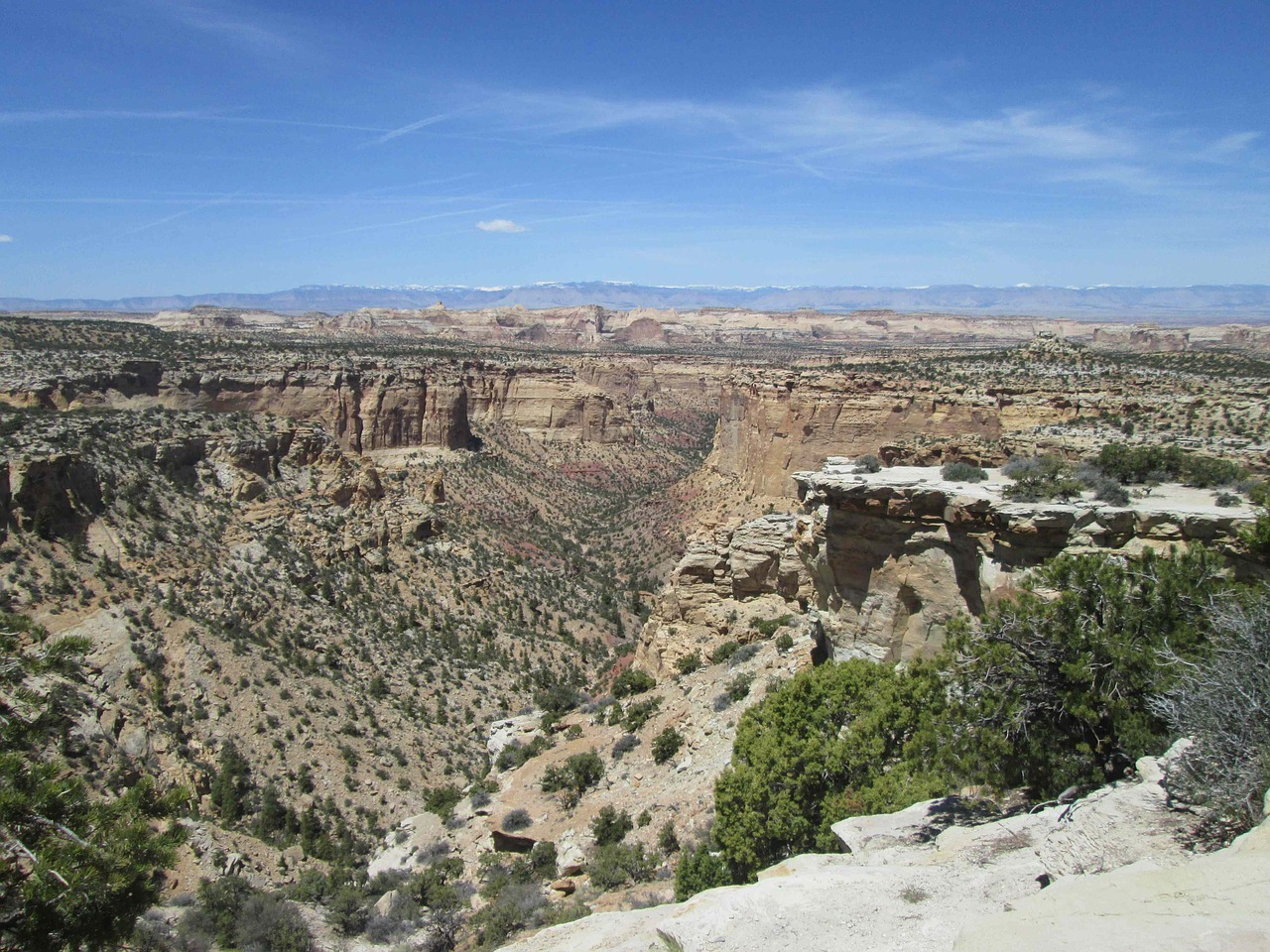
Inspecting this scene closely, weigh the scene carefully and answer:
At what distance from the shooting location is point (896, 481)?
12727 mm

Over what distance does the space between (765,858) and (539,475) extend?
52379mm

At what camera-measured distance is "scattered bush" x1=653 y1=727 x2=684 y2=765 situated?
16484 mm

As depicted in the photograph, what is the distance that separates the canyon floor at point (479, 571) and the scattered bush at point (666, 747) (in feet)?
1.07

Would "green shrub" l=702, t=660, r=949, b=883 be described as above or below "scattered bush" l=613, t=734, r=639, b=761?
above

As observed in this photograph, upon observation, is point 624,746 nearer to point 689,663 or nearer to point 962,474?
point 689,663

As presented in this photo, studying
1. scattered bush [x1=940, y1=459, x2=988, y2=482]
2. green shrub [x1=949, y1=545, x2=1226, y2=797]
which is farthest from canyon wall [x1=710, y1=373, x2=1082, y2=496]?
green shrub [x1=949, y1=545, x2=1226, y2=797]

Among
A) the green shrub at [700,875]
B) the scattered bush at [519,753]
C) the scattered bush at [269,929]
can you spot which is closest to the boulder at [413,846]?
the scattered bush at [519,753]

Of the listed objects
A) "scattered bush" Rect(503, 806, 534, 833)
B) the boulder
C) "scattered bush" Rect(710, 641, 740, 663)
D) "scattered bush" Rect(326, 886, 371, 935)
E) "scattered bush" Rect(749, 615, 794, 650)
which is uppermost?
"scattered bush" Rect(749, 615, 794, 650)

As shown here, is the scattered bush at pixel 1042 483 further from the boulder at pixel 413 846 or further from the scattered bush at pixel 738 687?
the boulder at pixel 413 846

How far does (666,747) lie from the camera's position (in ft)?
54.1

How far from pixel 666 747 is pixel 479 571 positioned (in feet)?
74.5

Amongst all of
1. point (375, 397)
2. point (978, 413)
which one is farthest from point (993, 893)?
point (375, 397)

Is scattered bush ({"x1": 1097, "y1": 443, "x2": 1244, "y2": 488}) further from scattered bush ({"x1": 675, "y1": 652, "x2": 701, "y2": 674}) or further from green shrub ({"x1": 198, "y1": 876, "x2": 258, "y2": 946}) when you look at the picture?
green shrub ({"x1": 198, "y1": 876, "x2": 258, "y2": 946})

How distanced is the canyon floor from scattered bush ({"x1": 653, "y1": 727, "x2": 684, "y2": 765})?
0.33 metres
